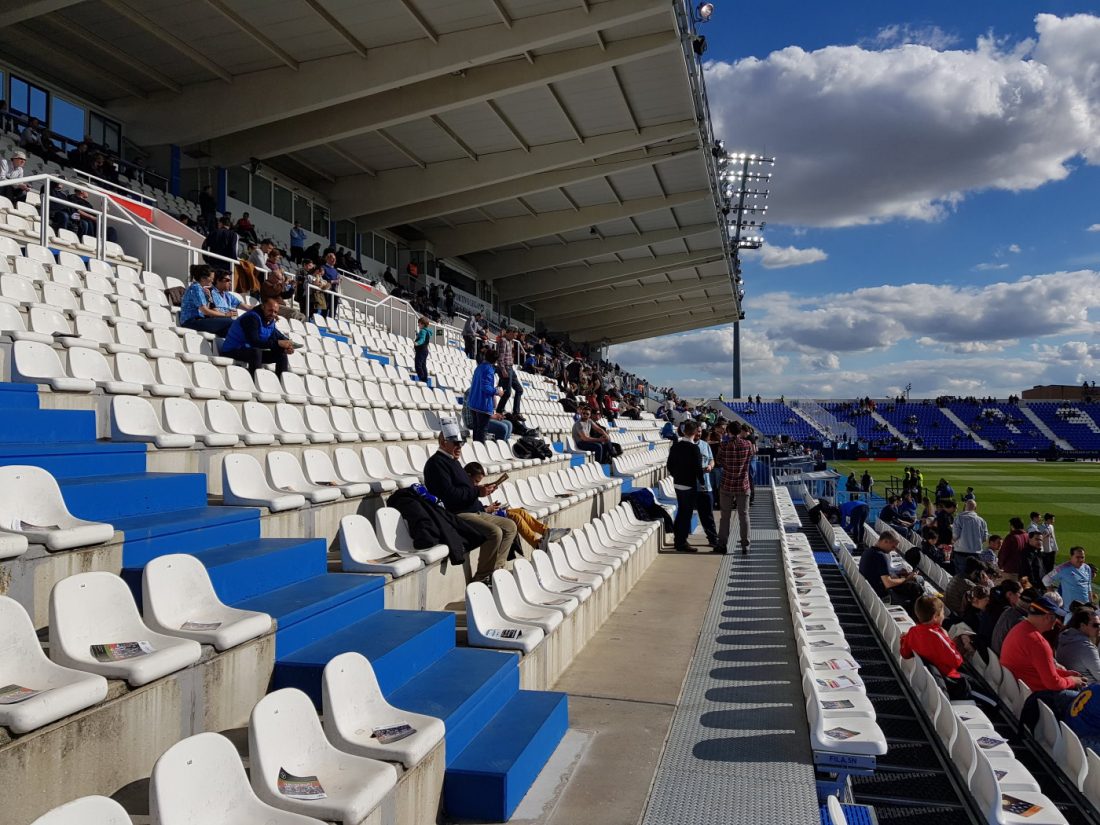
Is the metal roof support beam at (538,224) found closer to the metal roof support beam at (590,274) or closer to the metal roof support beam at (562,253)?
the metal roof support beam at (562,253)

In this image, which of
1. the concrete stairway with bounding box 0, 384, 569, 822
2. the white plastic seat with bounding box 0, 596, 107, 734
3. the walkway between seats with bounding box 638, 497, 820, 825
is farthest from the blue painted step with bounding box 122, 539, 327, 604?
the walkway between seats with bounding box 638, 497, 820, 825

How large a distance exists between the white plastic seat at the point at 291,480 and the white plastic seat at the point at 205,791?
2569 mm

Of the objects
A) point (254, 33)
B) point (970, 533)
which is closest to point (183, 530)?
point (970, 533)

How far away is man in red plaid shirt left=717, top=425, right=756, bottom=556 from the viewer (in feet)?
29.6

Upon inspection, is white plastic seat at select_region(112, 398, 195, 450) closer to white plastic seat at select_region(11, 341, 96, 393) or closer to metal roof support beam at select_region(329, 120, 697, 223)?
white plastic seat at select_region(11, 341, 96, 393)

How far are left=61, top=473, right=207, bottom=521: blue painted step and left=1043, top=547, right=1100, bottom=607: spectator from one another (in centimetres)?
956

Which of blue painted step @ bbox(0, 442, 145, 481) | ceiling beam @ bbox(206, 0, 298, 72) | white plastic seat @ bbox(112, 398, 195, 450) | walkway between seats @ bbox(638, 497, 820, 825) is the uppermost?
ceiling beam @ bbox(206, 0, 298, 72)

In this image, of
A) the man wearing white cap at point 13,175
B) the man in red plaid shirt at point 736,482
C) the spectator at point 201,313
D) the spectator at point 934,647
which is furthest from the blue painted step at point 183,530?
the man wearing white cap at point 13,175

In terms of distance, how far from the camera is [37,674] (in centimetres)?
202

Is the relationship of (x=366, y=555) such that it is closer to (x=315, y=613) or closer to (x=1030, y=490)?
(x=315, y=613)

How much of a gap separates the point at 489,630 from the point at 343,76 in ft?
46.1

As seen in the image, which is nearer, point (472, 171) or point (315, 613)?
point (315, 613)

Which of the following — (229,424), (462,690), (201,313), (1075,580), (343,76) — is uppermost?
(343,76)

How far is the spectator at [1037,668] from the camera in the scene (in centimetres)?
539
